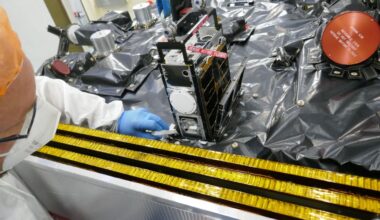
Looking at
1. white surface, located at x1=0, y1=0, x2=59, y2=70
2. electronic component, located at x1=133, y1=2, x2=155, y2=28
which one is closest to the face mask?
electronic component, located at x1=133, y1=2, x2=155, y2=28

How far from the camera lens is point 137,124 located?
3.52ft

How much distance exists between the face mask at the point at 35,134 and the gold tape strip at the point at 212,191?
117 millimetres

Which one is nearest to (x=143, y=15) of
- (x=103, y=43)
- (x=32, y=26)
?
(x=103, y=43)

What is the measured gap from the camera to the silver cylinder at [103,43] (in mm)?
1720

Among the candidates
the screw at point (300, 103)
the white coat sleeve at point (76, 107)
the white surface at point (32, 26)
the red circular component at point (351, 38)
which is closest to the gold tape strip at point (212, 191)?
the white coat sleeve at point (76, 107)

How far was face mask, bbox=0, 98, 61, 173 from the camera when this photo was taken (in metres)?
0.69

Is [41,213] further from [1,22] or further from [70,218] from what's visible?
[1,22]

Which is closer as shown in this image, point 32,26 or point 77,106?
point 77,106

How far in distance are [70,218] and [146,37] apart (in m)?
1.42

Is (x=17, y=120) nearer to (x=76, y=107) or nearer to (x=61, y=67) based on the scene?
(x=76, y=107)

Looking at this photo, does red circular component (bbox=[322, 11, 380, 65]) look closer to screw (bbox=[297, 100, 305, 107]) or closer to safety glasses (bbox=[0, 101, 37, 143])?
screw (bbox=[297, 100, 305, 107])

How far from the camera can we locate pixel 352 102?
42.6 inches

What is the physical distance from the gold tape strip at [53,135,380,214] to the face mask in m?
0.13

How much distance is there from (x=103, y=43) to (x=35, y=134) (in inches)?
44.7
